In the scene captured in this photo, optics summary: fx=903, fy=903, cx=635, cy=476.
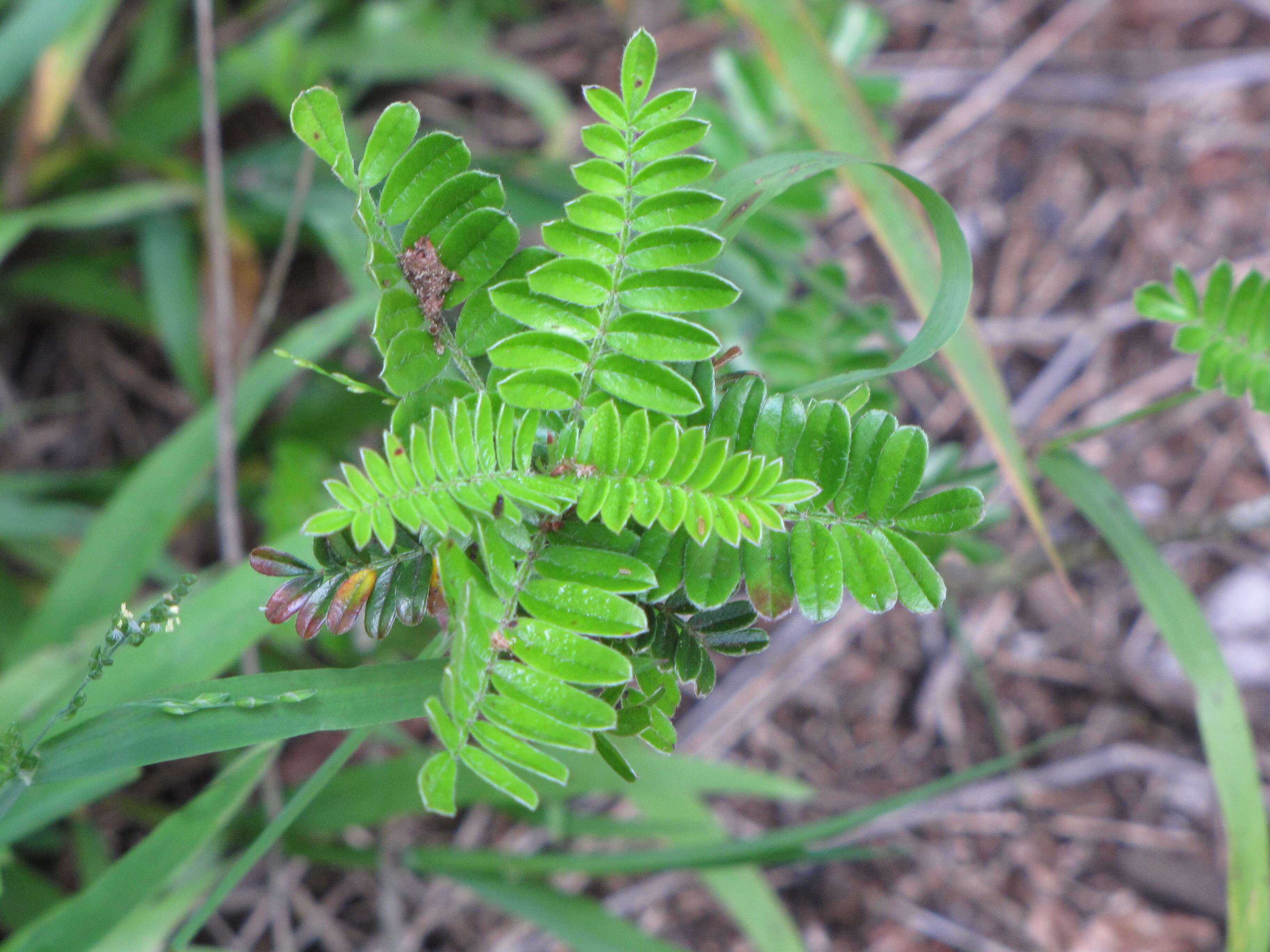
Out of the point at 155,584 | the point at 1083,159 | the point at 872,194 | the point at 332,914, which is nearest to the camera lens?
the point at 872,194

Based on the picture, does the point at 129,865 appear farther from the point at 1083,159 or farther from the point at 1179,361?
the point at 1083,159

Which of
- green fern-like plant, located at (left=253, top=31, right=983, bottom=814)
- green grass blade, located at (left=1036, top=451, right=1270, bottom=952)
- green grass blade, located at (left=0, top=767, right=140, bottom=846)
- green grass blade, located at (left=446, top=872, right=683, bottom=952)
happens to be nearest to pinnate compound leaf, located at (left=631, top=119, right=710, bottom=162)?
green fern-like plant, located at (left=253, top=31, right=983, bottom=814)

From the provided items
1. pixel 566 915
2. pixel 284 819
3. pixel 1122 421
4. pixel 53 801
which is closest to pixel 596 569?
pixel 284 819

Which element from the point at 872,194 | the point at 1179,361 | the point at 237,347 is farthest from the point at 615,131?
the point at 1179,361

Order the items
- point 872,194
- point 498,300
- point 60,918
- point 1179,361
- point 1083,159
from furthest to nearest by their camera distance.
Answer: point 1083,159 → point 1179,361 → point 872,194 → point 60,918 → point 498,300

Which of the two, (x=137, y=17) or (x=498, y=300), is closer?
(x=498, y=300)

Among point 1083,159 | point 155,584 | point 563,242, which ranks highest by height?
point 1083,159

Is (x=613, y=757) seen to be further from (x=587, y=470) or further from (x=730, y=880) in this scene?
(x=730, y=880)
